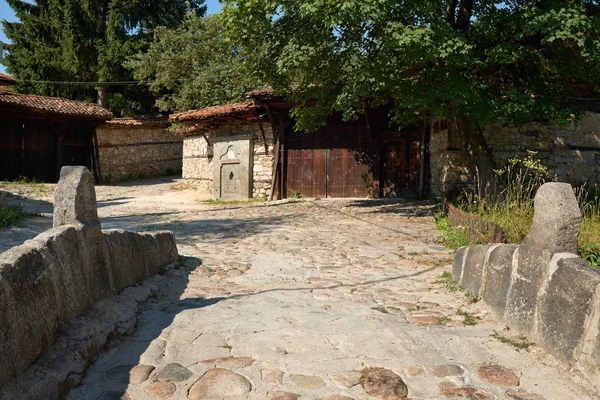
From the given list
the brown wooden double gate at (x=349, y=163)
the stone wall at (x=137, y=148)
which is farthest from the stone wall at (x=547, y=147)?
the stone wall at (x=137, y=148)

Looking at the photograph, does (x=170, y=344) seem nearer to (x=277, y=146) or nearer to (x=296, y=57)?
(x=296, y=57)

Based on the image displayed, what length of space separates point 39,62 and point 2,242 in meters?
21.7

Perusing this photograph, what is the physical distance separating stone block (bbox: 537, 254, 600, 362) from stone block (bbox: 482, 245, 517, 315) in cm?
54

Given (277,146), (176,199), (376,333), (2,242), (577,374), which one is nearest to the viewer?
(577,374)

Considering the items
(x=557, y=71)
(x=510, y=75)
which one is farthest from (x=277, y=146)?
(x=557, y=71)

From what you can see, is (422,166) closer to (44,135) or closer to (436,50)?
(436,50)

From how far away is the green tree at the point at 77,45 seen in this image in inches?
950

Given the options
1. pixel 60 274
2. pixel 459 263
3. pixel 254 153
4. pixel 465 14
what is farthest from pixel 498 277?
pixel 254 153

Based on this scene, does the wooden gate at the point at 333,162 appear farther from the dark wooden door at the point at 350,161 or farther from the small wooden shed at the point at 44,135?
the small wooden shed at the point at 44,135

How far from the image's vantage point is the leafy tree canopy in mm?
7742

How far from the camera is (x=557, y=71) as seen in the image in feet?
28.8

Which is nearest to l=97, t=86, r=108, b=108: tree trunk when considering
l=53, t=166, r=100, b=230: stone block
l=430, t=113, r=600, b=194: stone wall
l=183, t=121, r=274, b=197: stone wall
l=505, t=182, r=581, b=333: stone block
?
l=183, t=121, r=274, b=197: stone wall

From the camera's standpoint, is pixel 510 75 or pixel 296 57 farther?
pixel 510 75

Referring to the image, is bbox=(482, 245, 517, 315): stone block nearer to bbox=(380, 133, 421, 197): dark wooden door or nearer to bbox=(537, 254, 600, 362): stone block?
bbox=(537, 254, 600, 362): stone block
